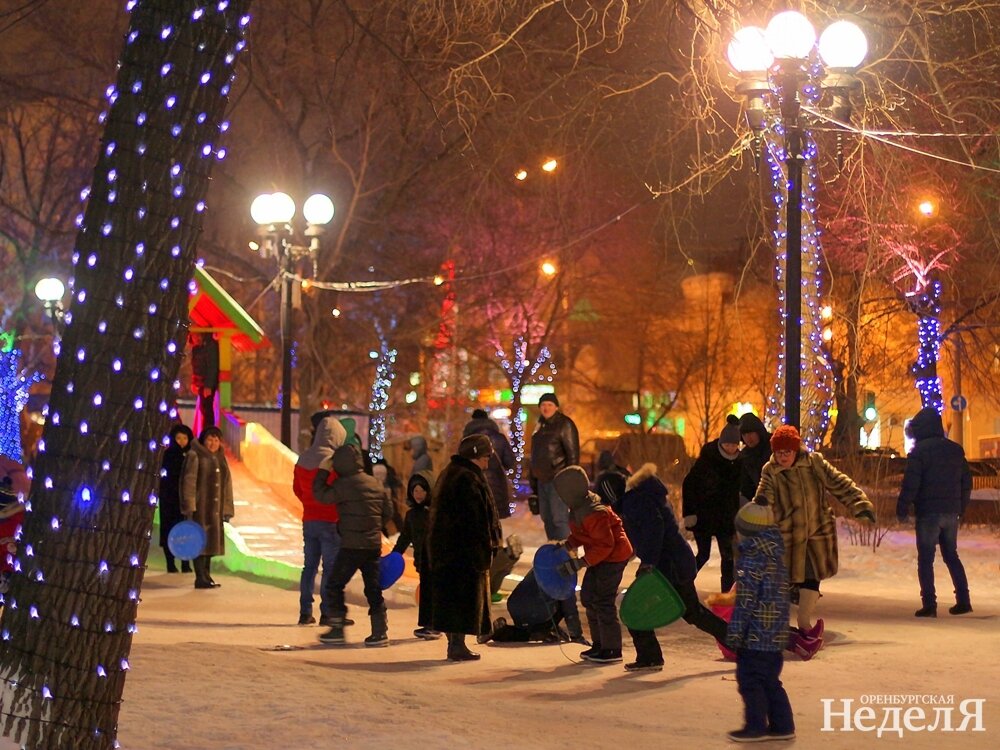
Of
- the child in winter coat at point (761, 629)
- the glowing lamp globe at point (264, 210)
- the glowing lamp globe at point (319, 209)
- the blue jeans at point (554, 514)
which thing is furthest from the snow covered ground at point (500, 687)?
the glowing lamp globe at point (319, 209)

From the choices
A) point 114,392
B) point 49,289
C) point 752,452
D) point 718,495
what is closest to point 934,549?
point 752,452

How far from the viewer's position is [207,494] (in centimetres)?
1592

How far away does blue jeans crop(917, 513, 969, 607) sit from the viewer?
1307cm

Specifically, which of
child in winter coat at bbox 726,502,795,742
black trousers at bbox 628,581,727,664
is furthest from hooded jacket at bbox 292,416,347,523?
child in winter coat at bbox 726,502,795,742

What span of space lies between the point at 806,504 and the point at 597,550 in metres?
1.60

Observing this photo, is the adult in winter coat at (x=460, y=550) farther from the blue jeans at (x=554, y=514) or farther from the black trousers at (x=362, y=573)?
the blue jeans at (x=554, y=514)

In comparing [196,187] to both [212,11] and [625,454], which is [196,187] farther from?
[625,454]

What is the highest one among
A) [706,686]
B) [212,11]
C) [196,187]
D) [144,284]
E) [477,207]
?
[477,207]

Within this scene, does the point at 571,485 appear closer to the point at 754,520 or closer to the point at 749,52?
the point at 754,520

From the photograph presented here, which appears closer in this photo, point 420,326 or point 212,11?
point 212,11

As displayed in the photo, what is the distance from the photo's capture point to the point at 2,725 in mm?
5820

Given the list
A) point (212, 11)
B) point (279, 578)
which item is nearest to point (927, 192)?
point (279, 578)

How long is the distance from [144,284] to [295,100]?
1029 inches

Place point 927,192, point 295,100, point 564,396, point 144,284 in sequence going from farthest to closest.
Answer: point 564,396 → point 295,100 → point 927,192 → point 144,284
